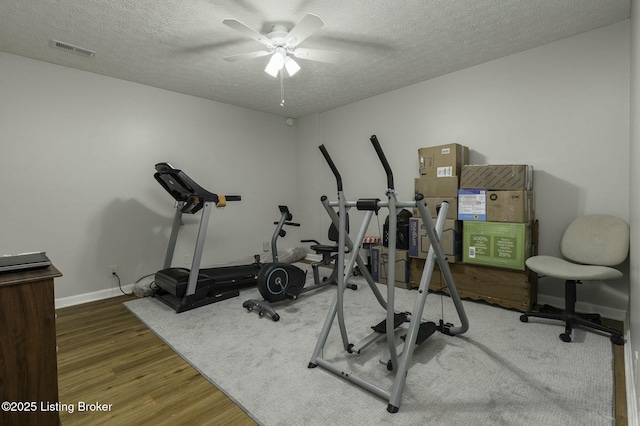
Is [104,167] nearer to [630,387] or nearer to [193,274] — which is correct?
[193,274]

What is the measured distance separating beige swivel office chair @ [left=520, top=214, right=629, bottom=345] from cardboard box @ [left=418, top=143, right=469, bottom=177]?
44.8 inches

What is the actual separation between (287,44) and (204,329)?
253 centimetres

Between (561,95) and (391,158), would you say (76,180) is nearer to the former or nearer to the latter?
(391,158)

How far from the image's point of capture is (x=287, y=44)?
8.34ft

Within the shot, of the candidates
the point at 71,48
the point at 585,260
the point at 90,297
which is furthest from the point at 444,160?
the point at 90,297

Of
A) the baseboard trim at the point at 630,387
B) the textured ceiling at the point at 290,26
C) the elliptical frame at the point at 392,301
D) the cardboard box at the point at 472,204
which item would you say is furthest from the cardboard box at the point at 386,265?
the textured ceiling at the point at 290,26

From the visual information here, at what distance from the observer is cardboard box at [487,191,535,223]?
277cm

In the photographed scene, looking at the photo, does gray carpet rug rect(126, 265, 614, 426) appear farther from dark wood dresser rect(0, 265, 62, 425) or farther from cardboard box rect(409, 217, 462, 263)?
dark wood dresser rect(0, 265, 62, 425)

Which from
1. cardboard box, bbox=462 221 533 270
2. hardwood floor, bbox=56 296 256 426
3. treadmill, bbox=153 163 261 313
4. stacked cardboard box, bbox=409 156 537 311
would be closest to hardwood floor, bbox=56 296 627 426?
hardwood floor, bbox=56 296 256 426

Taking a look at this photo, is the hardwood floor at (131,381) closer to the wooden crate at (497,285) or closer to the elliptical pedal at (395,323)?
the elliptical pedal at (395,323)

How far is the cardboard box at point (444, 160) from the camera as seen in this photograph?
3.22 meters

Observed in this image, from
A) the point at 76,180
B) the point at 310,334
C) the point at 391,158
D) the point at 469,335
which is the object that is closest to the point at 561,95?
the point at 391,158

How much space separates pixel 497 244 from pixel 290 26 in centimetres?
271

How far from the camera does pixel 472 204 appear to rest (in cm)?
306
